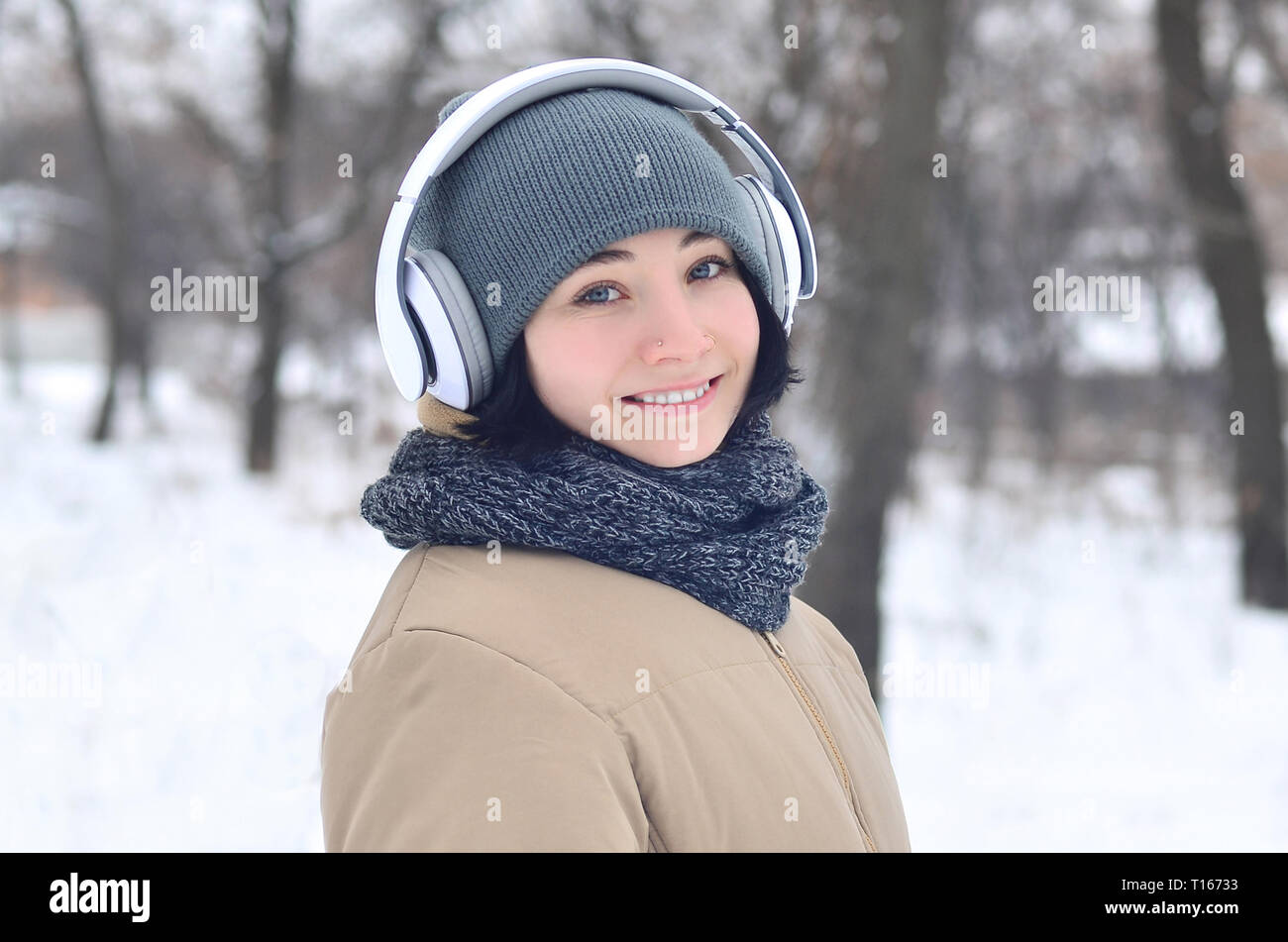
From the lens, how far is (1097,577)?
8.88m

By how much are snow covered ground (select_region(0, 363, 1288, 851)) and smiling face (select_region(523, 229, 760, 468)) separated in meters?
2.34

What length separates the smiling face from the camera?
1.43 meters

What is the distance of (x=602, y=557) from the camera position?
1.35 metres

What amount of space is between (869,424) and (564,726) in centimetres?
425

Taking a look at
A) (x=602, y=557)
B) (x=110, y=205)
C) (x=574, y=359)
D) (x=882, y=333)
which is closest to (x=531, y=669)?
(x=602, y=557)

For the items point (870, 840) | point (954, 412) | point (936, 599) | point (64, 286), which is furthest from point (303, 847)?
point (64, 286)

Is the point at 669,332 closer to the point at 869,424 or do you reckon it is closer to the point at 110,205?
the point at 869,424

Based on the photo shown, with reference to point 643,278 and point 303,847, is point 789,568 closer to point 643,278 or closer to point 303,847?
point 643,278

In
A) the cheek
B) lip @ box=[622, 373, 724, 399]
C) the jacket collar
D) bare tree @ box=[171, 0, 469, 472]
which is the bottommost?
the jacket collar

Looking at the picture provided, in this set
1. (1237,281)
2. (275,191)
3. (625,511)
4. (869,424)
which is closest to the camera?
(625,511)

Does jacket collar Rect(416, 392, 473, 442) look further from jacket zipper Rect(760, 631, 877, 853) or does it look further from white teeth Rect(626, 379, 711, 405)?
jacket zipper Rect(760, 631, 877, 853)

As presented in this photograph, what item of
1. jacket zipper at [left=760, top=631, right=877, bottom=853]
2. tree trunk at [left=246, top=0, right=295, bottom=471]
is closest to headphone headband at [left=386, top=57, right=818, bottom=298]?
jacket zipper at [left=760, top=631, right=877, bottom=853]

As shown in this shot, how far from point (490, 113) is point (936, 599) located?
7.31 meters

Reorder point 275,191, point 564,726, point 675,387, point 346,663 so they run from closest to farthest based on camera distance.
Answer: point 564,726 → point 675,387 → point 346,663 → point 275,191
